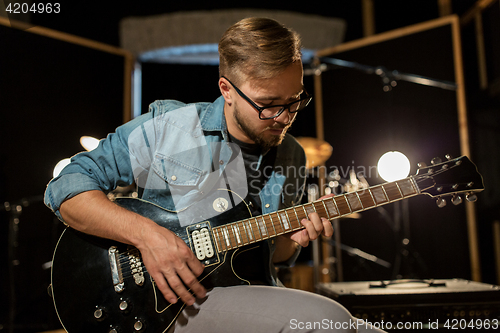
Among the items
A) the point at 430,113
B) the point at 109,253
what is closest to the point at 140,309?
the point at 109,253

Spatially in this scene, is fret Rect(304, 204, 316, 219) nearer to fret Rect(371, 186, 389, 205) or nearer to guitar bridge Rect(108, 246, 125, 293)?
fret Rect(371, 186, 389, 205)

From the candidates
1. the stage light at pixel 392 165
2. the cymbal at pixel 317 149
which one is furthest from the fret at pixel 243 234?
the cymbal at pixel 317 149

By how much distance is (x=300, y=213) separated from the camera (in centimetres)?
128

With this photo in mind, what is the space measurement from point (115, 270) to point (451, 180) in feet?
4.03

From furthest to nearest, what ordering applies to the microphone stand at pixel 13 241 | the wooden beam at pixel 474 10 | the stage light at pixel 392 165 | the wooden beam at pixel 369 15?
the wooden beam at pixel 369 15 < the wooden beam at pixel 474 10 < the microphone stand at pixel 13 241 < the stage light at pixel 392 165

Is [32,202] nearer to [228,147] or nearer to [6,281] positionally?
[6,281]

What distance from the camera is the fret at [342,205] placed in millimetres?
1301

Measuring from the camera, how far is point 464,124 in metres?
2.76

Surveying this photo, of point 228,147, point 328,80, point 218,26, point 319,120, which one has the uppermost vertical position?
point 218,26

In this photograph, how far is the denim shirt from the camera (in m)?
1.23

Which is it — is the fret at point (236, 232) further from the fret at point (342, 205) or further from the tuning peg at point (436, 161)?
the tuning peg at point (436, 161)

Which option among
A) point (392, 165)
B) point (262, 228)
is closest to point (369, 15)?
point (392, 165)

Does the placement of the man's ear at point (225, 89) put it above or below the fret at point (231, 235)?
above

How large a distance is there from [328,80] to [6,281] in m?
3.44
